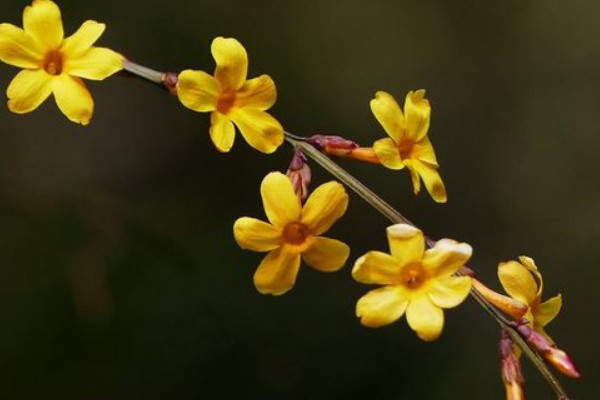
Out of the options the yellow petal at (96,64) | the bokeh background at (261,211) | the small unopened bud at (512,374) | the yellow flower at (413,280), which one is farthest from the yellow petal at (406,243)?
the bokeh background at (261,211)

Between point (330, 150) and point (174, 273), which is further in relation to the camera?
point (174, 273)

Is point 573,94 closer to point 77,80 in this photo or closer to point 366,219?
point 366,219

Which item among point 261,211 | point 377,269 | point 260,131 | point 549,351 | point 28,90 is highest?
point 261,211

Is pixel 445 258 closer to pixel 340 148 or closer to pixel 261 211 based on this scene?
pixel 340 148

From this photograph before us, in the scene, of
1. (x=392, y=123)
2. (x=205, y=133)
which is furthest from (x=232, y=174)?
(x=392, y=123)

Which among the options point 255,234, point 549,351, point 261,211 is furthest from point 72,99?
Result: point 261,211

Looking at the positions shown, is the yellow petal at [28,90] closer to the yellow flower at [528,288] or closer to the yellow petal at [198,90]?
the yellow petal at [198,90]
